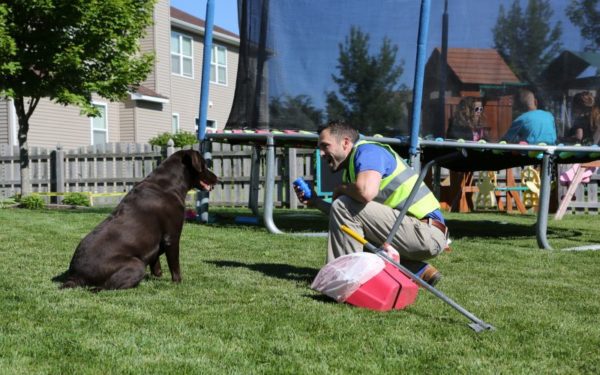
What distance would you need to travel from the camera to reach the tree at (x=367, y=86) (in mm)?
9000

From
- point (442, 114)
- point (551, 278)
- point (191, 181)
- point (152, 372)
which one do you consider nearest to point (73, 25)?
point (442, 114)

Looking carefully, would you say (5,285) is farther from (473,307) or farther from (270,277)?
(473,307)

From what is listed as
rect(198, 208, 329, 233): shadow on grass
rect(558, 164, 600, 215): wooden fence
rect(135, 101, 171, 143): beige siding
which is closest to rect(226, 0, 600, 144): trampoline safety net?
rect(198, 208, 329, 233): shadow on grass

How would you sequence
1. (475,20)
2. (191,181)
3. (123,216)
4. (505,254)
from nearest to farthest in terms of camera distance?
(123,216), (191,181), (505,254), (475,20)

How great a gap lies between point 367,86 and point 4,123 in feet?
50.4

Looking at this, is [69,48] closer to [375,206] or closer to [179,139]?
[179,139]

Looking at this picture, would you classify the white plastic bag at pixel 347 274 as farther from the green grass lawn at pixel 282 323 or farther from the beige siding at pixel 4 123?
the beige siding at pixel 4 123

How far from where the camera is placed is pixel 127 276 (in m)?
4.71

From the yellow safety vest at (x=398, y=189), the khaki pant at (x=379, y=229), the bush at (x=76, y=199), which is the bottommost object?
the bush at (x=76, y=199)

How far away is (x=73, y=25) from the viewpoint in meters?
14.6

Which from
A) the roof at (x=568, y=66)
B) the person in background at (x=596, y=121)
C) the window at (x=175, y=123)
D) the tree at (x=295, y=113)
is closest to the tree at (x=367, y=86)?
the tree at (x=295, y=113)

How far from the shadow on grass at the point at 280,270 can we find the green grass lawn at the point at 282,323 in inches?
0.7

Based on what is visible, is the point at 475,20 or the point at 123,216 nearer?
the point at 123,216

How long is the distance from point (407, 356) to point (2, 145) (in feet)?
60.4
